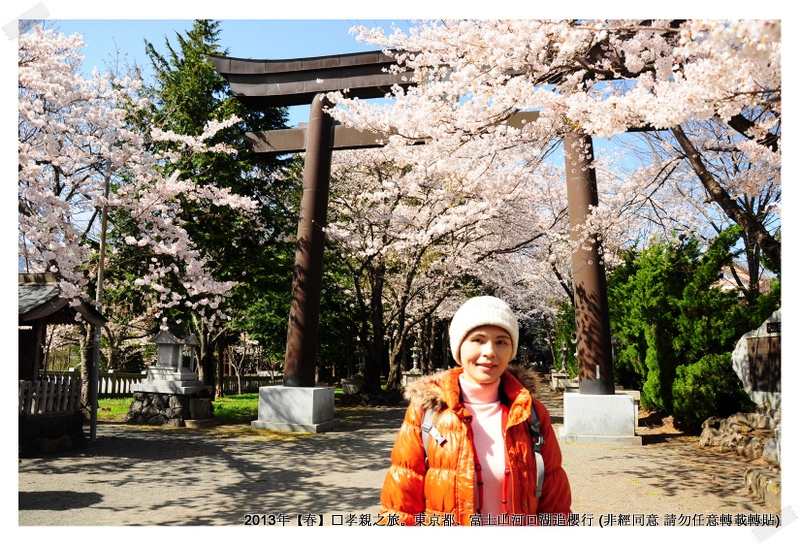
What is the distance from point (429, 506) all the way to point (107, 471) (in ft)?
20.1

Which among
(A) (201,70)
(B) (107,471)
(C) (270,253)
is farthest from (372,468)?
(A) (201,70)

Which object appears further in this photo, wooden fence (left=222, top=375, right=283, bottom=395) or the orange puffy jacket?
wooden fence (left=222, top=375, right=283, bottom=395)

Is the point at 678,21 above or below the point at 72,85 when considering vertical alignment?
below

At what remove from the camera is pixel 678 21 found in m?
5.88

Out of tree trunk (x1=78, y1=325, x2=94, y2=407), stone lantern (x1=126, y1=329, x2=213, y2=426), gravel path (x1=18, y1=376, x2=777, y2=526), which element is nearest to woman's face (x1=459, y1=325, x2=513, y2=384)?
gravel path (x1=18, y1=376, x2=777, y2=526)

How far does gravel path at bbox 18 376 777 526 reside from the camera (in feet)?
17.2

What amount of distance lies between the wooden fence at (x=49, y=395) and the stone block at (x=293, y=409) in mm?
3051

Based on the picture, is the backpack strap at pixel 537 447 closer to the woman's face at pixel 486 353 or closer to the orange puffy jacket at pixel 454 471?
the orange puffy jacket at pixel 454 471

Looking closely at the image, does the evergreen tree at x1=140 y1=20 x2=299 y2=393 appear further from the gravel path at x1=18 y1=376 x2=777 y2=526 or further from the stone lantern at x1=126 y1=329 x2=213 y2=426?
the gravel path at x1=18 y1=376 x2=777 y2=526

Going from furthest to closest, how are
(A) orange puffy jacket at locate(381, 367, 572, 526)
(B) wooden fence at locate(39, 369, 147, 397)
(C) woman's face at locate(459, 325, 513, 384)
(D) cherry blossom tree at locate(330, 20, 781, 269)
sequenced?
(B) wooden fence at locate(39, 369, 147, 397), (D) cherry blossom tree at locate(330, 20, 781, 269), (C) woman's face at locate(459, 325, 513, 384), (A) orange puffy jacket at locate(381, 367, 572, 526)

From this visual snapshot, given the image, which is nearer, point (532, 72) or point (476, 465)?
point (476, 465)

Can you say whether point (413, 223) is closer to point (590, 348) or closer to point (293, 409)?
point (293, 409)

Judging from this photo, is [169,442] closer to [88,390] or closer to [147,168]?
[88,390]

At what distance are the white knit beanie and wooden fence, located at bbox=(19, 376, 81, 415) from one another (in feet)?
24.6
